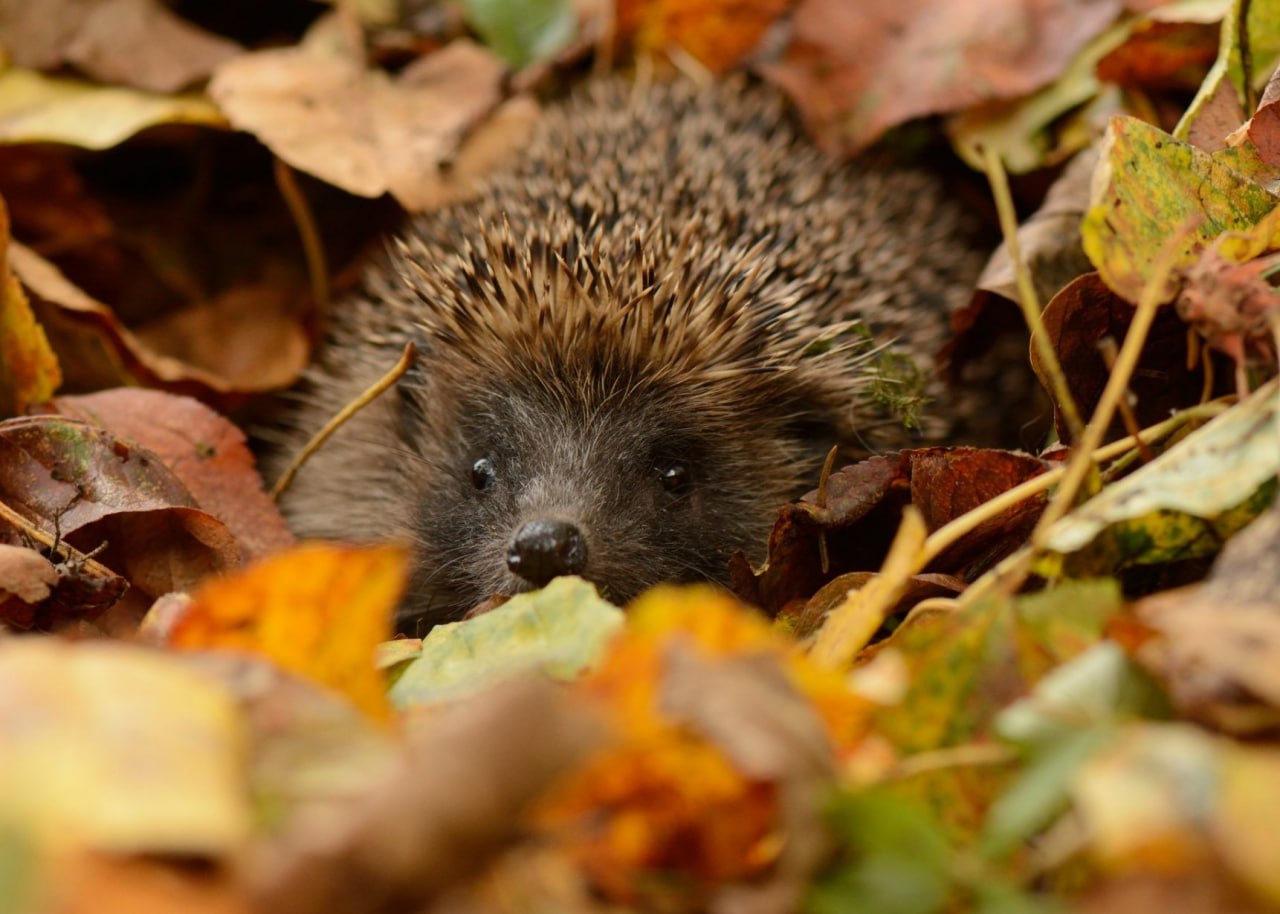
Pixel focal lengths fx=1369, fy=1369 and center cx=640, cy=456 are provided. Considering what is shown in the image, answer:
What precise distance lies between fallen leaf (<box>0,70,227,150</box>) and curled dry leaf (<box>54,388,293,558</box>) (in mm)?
636

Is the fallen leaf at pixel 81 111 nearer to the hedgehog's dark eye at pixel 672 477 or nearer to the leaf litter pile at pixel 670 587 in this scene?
the leaf litter pile at pixel 670 587

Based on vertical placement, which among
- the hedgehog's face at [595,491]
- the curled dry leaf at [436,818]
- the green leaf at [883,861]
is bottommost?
the hedgehog's face at [595,491]

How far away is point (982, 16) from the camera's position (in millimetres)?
2627

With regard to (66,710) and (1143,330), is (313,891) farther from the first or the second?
(1143,330)

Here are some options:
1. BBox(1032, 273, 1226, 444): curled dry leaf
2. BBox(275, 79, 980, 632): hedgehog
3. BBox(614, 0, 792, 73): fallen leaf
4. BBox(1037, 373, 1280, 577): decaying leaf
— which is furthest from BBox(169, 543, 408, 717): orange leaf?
BBox(614, 0, 792, 73): fallen leaf

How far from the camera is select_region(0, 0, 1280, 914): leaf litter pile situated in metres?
0.91

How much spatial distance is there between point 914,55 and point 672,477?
3.45 feet

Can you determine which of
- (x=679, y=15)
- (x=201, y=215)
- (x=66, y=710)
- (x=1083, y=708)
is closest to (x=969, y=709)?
(x=1083, y=708)

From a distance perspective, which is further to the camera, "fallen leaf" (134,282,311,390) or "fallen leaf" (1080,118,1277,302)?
"fallen leaf" (134,282,311,390)

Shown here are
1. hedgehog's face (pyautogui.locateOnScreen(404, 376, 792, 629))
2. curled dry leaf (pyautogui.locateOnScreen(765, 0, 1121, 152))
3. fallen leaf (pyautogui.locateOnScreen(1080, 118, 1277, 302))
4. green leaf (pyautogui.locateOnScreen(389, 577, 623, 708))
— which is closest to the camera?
green leaf (pyautogui.locateOnScreen(389, 577, 623, 708))

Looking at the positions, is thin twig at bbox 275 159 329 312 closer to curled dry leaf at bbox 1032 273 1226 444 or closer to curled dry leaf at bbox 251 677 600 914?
curled dry leaf at bbox 1032 273 1226 444

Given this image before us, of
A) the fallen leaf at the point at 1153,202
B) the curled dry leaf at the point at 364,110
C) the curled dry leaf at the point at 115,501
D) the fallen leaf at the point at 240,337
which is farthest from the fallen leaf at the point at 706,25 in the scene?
the curled dry leaf at the point at 115,501

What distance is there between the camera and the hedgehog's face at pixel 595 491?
82.1 inches

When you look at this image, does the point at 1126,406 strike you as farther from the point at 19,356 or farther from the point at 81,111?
the point at 81,111
